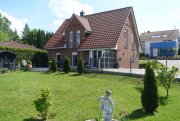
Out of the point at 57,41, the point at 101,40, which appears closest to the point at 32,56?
the point at 57,41

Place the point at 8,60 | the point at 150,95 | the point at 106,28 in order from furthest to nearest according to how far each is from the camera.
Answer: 1. the point at 8,60
2. the point at 106,28
3. the point at 150,95

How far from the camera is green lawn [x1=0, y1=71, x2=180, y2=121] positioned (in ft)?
44.0

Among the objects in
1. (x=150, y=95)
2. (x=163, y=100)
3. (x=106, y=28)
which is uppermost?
(x=106, y=28)

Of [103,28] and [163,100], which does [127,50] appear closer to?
[103,28]

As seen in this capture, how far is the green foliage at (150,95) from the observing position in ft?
45.0

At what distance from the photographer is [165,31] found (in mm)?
79188

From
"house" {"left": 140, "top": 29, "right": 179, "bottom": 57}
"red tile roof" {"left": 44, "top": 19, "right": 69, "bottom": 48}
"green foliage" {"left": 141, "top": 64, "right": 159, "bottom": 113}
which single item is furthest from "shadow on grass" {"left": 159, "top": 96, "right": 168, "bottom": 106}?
"house" {"left": 140, "top": 29, "right": 179, "bottom": 57}

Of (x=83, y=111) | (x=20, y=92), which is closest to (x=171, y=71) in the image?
(x=83, y=111)

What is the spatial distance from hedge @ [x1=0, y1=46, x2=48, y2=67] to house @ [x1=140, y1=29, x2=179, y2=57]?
3591 centimetres

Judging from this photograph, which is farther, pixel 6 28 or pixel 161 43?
pixel 6 28

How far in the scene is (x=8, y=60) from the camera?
3834 centimetres

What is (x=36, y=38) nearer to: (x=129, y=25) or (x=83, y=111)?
(x=129, y=25)

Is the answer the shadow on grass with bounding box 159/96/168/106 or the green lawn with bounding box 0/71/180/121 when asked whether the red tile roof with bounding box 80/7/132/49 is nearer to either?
the green lawn with bounding box 0/71/180/121

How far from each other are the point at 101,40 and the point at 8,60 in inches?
575
